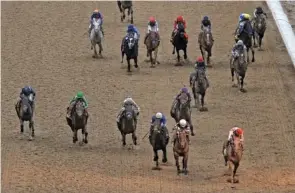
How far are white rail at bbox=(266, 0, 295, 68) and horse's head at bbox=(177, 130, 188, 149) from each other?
1086cm

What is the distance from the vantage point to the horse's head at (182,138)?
88.7ft

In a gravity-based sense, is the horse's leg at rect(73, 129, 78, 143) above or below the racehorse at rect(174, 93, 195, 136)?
below

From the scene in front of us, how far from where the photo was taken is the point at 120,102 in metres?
33.1

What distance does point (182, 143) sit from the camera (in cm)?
2706

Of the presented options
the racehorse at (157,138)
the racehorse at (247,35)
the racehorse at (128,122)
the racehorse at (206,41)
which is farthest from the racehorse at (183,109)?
the racehorse at (247,35)

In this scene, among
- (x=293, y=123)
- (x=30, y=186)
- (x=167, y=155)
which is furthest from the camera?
(x=293, y=123)

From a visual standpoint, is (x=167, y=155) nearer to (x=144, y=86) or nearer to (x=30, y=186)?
(x=30, y=186)

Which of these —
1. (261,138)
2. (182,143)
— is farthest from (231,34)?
(182,143)

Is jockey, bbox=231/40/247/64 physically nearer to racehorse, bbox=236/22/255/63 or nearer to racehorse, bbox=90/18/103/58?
racehorse, bbox=236/22/255/63

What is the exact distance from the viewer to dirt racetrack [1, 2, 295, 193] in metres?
27.2

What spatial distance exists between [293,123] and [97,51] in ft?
29.3

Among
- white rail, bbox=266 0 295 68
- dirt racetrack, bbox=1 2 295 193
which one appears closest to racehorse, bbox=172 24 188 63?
dirt racetrack, bbox=1 2 295 193

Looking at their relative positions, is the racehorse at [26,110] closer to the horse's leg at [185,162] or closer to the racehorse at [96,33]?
the horse's leg at [185,162]

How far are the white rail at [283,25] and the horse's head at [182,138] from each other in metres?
10.9
